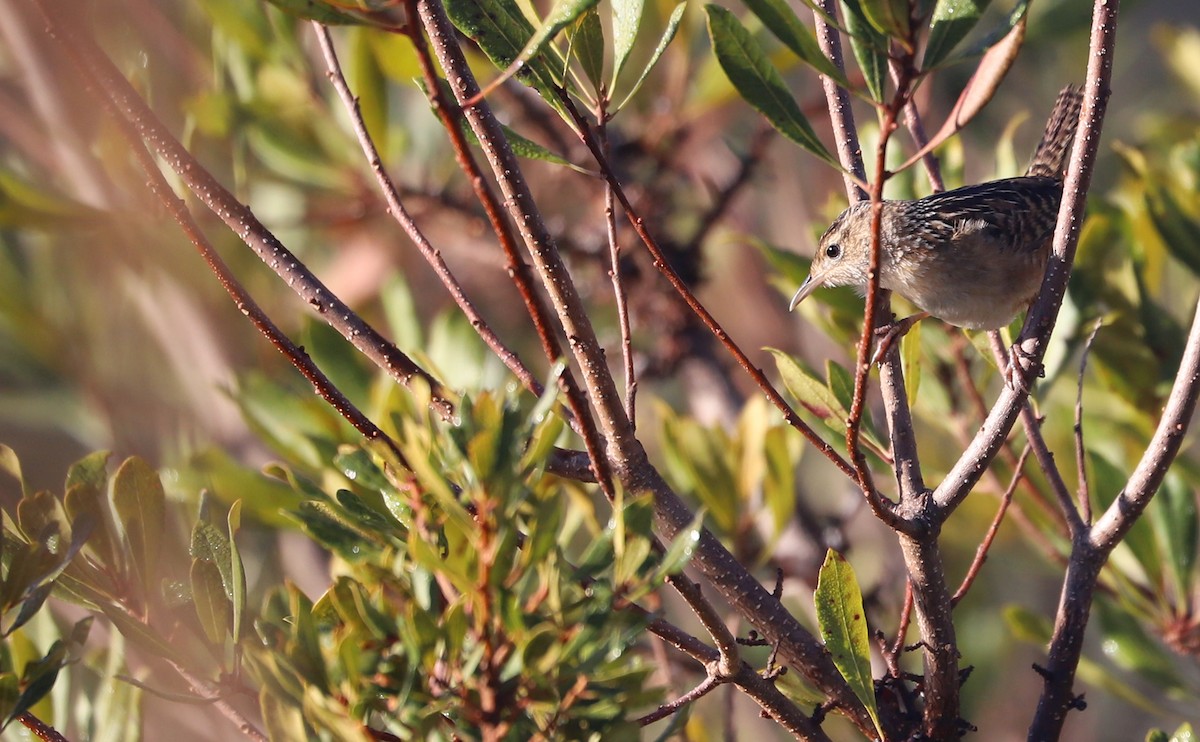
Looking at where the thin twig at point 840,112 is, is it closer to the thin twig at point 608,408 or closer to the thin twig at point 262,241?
the thin twig at point 608,408

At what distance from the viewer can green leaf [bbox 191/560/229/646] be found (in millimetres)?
1380

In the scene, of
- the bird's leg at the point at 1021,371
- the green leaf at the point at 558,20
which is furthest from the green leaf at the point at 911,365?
the green leaf at the point at 558,20

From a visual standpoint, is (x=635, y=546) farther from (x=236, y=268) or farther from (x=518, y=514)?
(x=236, y=268)

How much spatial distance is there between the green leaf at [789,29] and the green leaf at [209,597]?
92 centimetres

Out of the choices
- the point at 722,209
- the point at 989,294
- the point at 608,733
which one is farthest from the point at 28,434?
the point at 608,733

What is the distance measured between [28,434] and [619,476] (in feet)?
11.8

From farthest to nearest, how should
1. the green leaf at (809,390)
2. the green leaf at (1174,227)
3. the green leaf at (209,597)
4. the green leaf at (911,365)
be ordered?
the green leaf at (1174,227), the green leaf at (809,390), the green leaf at (911,365), the green leaf at (209,597)

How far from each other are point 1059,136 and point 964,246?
0.46 m

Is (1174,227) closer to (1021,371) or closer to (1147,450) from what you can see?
(1147,450)

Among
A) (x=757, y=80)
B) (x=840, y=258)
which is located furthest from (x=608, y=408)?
(x=840, y=258)

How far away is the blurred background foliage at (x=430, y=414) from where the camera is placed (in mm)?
1126

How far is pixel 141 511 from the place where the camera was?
1438 millimetres

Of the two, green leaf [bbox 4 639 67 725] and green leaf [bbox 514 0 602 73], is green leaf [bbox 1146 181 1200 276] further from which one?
green leaf [bbox 4 639 67 725]

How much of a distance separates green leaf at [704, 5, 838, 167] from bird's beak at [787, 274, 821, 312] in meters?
1.29
